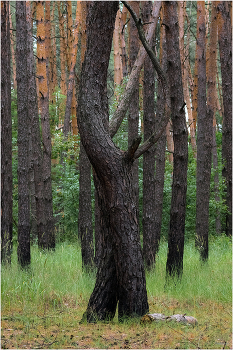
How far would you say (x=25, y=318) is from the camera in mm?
4398

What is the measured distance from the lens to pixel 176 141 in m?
5.97

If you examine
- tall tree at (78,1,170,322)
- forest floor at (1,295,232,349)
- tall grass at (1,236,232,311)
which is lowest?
forest floor at (1,295,232,349)

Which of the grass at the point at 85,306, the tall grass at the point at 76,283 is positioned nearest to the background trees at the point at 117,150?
the tall grass at the point at 76,283

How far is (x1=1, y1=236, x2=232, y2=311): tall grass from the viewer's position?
201 inches

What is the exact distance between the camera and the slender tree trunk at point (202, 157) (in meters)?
8.36

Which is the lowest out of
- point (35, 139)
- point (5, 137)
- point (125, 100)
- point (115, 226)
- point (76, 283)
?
point (76, 283)

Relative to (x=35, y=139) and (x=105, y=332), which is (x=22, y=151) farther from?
(x=105, y=332)

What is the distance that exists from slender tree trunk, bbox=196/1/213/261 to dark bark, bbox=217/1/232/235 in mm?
681

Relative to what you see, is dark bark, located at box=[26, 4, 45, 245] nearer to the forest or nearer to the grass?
the forest

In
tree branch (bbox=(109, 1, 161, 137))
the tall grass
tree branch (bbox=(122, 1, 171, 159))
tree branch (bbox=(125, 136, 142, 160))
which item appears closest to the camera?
tree branch (bbox=(125, 136, 142, 160))

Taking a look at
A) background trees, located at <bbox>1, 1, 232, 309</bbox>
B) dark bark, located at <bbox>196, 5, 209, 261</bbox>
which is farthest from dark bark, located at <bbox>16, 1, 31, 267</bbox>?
dark bark, located at <bbox>196, 5, 209, 261</bbox>

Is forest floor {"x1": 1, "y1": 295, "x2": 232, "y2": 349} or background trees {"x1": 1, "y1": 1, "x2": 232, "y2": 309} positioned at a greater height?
background trees {"x1": 1, "y1": 1, "x2": 232, "y2": 309}

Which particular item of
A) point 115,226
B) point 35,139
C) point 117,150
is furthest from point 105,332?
point 35,139

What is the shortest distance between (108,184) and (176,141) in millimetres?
2199
